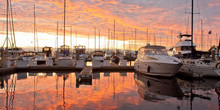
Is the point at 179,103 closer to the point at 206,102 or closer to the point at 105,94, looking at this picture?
the point at 206,102

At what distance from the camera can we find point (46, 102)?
33.2ft

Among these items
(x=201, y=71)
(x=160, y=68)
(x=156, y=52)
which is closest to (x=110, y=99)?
(x=160, y=68)

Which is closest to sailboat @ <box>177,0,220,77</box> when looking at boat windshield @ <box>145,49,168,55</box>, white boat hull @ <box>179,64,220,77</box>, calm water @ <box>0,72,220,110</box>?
white boat hull @ <box>179,64,220,77</box>

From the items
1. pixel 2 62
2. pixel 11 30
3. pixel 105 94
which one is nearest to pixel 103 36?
pixel 11 30

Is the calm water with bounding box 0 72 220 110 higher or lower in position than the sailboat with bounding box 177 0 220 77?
lower

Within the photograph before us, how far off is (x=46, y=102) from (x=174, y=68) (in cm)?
1381

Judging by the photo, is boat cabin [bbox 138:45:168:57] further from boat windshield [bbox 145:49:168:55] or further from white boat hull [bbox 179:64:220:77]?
white boat hull [bbox 179:64:220:77]

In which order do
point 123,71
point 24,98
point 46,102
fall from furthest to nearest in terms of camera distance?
point 123,71 < point 24,98 < point 46,102

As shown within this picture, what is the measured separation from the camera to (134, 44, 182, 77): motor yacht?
59.4ft

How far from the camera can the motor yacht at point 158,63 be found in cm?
1809

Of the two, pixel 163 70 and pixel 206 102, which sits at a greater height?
pixel 163 70

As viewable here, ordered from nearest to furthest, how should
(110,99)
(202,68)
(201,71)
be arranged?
(110,99) < (202,68) < (201,71)

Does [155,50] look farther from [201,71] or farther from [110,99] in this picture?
[110,99]

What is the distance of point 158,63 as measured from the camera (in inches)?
727
